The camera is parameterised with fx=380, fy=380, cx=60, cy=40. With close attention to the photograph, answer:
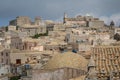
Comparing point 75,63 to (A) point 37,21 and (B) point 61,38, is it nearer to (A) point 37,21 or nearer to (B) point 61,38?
(B) point 61,38

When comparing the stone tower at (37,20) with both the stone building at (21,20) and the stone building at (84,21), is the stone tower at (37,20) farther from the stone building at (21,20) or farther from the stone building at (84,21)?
the stone building at (84,21)

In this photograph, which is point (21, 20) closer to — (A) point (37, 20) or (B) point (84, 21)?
(A) point (37, 20)

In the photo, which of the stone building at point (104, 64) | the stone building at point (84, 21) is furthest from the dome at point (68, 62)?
the stone building at point (84, 21)

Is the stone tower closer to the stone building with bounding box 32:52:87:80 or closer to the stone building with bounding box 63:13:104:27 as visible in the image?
the stone building with bounding box 63:13:104:27

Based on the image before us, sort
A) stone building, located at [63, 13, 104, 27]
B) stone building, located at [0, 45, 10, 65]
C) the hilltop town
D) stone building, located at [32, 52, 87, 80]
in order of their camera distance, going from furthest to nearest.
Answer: stone building, located at [63, 13, 104, 27], stone building, located at [0, 45, 10, 65], stone building, located at [32, 52, 87, 80], the hilltop town

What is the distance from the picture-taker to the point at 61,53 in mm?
27391

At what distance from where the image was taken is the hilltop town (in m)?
16.0

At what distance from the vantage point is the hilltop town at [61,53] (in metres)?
16.0

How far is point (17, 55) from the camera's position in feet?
196

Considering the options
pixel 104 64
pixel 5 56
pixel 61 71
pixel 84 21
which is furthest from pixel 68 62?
pixel 84 21

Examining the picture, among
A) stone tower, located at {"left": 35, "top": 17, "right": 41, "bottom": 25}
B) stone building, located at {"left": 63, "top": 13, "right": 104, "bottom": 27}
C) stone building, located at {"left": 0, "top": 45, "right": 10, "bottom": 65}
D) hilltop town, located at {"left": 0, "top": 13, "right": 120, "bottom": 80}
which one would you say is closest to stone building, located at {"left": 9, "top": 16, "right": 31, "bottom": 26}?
hilltop town, located at {"left": 0, "top": 13, "right": 120, "bottom": 80}

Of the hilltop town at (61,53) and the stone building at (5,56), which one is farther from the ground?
the hilltop town at (61,53)

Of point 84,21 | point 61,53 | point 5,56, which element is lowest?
point 5,56

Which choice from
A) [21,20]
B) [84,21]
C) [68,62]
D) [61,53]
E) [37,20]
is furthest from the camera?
[37,20]
